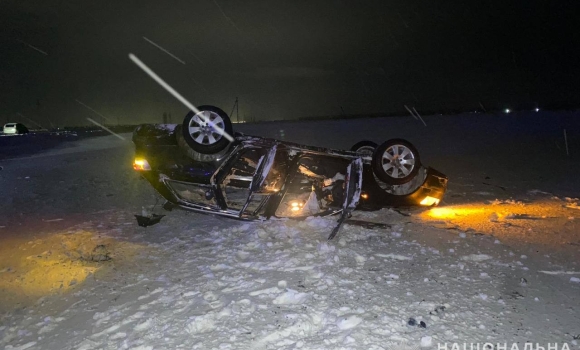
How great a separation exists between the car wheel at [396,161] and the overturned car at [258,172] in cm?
2

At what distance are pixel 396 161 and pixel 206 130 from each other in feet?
10.1

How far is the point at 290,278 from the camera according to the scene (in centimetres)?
404

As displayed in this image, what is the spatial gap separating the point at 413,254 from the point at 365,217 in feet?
5.40

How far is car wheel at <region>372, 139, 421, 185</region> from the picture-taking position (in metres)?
6.14

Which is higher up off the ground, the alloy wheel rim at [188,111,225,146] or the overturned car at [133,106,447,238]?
the alloy wheel rim at [188,111,225,146]

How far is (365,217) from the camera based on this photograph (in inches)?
247

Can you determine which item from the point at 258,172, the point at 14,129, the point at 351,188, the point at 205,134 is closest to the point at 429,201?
the point at 351,188

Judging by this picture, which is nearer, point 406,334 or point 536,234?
point 406,334

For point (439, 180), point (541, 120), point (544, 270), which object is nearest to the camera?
point (544, 270)

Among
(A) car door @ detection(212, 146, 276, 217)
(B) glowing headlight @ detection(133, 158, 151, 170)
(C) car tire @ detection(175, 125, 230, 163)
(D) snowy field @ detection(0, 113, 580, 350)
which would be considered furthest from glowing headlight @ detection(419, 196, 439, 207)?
(B) glowing headlight @ detection(133, 158, 151, 170)

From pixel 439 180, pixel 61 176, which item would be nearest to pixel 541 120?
pixel 439 180

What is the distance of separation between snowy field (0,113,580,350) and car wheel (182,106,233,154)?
1225mm

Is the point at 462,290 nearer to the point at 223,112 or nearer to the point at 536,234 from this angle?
the point at 536,234

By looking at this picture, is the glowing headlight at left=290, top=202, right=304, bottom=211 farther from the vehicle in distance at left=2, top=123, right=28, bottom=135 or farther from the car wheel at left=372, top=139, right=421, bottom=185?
the vehicle in distance at left=2, top=123, right=28, bottom=135
